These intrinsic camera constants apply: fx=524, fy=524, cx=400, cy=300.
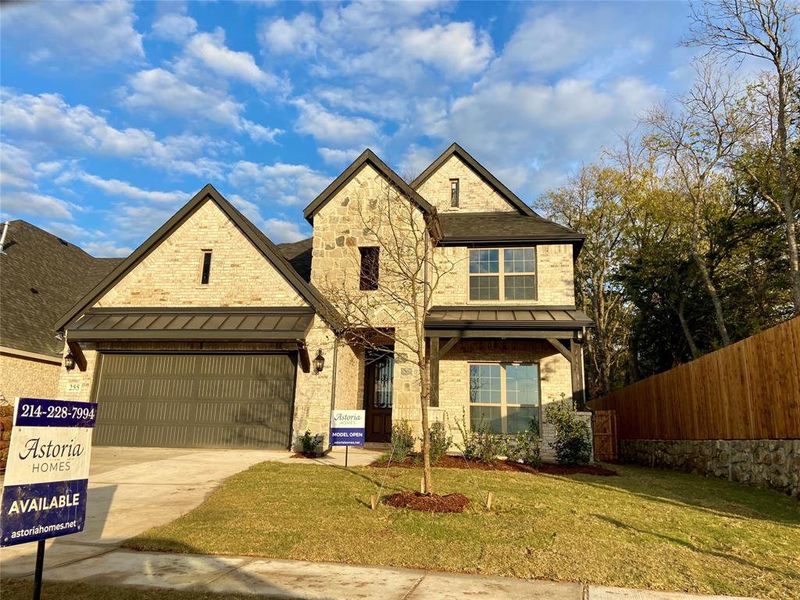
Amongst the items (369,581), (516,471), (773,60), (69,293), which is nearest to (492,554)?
(369,581)

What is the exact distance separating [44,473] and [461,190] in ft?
59.3

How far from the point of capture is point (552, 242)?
17297 millimetres

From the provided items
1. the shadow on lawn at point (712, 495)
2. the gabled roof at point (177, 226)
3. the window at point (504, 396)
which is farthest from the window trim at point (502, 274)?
the shadow on lawn at point (712, 495)

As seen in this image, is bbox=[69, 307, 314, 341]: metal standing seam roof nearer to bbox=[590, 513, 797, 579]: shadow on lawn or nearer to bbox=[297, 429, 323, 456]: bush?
bbox=[297, 429, 323, 456]: bush

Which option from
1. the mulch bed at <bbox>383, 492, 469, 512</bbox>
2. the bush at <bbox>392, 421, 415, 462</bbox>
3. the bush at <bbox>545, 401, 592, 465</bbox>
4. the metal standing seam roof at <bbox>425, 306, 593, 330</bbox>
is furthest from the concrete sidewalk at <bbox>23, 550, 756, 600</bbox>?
the metal standing seam roof at <bbox>425, 306, 593, 330</bbox>

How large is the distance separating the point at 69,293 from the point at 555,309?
66.0 feet

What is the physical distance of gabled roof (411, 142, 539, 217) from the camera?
19969 mm

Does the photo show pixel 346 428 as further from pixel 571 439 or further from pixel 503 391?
pixel 503 391

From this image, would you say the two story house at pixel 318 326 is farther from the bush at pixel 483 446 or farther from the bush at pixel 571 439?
the bush at pixel 571 439

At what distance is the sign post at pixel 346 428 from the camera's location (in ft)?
37.7

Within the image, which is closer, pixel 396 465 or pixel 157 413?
pixel 396 465

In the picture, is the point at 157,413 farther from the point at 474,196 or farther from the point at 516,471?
the point at 474,196

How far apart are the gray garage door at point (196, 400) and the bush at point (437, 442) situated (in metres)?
4.06

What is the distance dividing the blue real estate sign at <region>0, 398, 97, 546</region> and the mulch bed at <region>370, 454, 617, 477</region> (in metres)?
8.31
